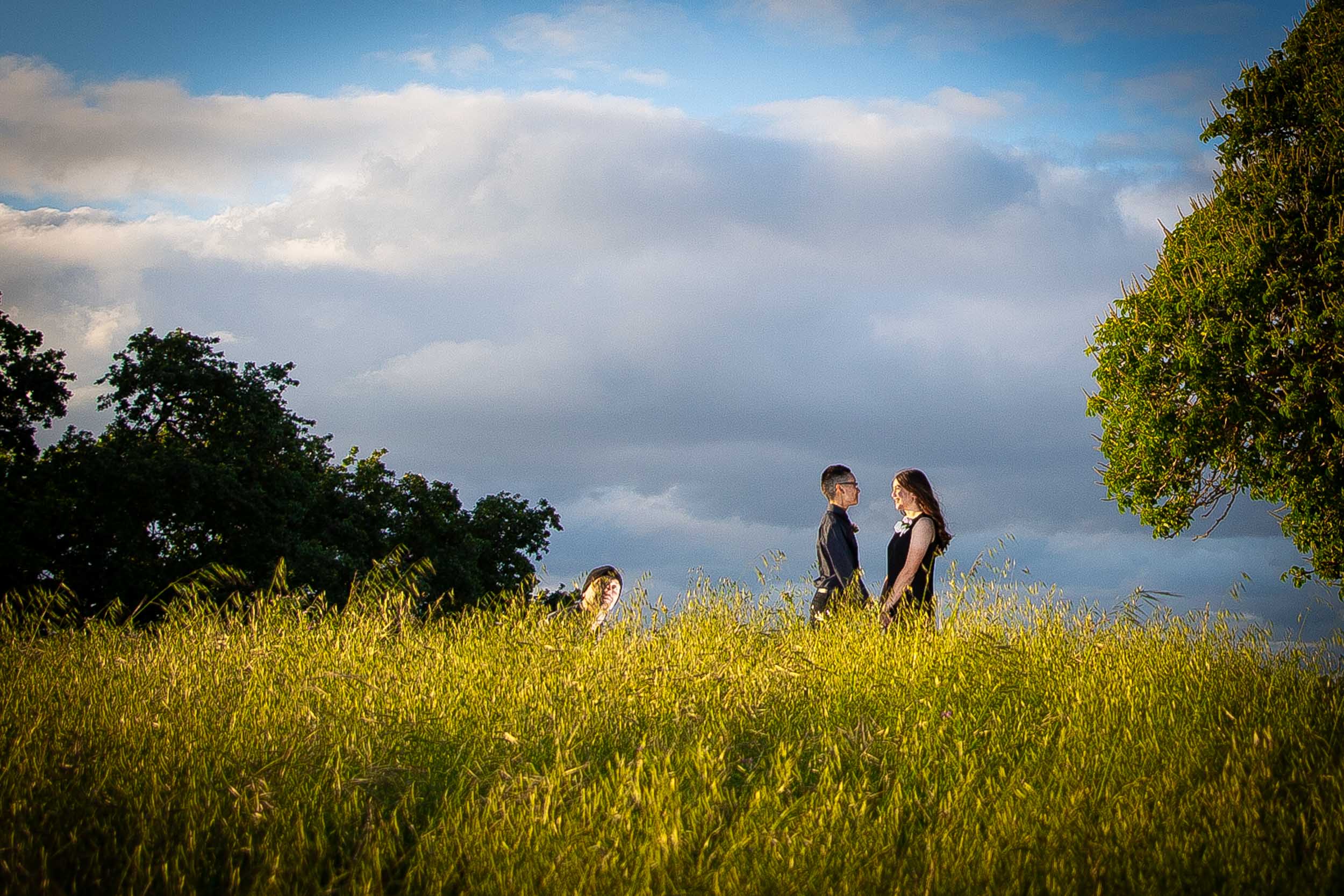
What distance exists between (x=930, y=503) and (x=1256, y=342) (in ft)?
29.9

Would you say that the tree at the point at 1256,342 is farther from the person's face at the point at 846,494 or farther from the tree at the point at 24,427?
the tree at the point at 24,427

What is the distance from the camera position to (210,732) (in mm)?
6129

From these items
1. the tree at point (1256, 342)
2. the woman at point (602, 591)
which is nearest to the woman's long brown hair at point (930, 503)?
the woman at point (602, 591)

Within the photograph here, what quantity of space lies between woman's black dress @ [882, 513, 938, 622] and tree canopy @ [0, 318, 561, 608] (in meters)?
13.5

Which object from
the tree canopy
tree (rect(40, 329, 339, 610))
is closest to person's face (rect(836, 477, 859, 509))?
the tree canopy

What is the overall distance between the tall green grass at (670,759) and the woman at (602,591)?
0.77 meters

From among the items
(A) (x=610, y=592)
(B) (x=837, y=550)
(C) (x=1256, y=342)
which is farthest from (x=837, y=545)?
(C) (x=1256, y=342)

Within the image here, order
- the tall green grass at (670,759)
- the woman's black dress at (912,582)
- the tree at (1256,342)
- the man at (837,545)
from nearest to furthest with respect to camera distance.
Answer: the tall green grass at (670,759)
the woman's black dress at (912,582)
the man at (837,545)
the tree at (1256,342)

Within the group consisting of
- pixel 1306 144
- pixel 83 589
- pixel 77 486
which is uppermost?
pixel 1306 144

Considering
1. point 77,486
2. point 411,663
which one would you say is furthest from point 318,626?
point 77,486

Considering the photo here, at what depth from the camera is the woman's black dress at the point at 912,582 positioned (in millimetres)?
9102

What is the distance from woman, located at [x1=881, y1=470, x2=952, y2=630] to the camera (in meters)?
9.19

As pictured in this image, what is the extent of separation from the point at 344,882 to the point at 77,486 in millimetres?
21848

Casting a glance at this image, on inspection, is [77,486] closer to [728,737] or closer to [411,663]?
[411,663]
